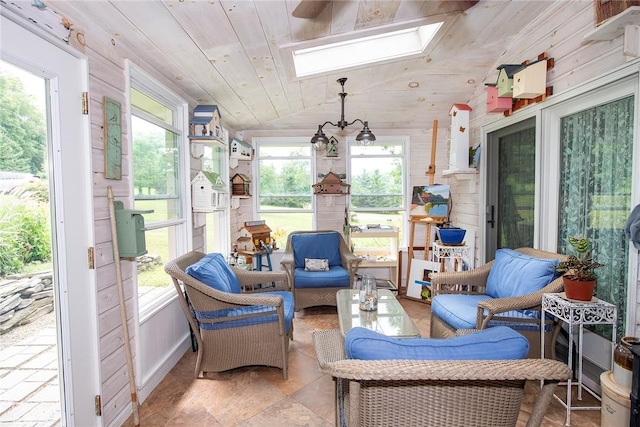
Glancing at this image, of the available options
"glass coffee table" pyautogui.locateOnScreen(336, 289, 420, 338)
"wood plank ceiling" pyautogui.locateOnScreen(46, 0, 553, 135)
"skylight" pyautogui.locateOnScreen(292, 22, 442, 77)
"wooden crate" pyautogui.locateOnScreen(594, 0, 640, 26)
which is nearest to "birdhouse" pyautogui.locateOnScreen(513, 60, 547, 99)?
"wood plank ceiling" pyautogui.locateOnScreen(46, 0, 553, 135)

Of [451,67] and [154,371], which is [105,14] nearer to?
[154,371]

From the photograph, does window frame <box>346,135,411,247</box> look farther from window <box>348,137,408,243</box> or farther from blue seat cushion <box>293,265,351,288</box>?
blue seat cushion <box>293,265,351,288</box>

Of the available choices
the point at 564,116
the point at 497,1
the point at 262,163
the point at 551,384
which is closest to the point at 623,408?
the point at 551,384

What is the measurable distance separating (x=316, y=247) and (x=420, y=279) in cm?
140

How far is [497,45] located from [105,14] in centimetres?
325

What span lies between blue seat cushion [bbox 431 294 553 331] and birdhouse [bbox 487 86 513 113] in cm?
176

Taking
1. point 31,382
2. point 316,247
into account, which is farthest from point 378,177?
point 31,382

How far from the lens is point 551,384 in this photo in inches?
43.9

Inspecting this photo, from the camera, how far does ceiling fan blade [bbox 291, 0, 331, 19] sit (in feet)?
5.54

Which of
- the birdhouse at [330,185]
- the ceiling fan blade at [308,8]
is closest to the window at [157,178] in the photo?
the ceiling fan blade at [308,8]

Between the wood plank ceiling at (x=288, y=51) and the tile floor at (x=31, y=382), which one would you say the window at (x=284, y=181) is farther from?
the tile floor at (x=31, y=382)

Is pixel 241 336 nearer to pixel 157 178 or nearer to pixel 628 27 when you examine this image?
pixel 157 178

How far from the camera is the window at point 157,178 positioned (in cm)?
236

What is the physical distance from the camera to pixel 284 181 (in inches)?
190
